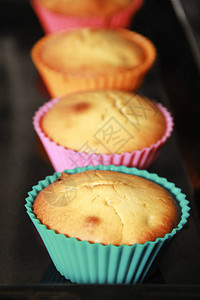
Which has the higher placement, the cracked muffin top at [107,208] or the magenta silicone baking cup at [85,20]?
the magenta silicone baking cup at [85,20]

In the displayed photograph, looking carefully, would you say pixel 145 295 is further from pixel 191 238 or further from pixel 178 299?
pixel 191 238

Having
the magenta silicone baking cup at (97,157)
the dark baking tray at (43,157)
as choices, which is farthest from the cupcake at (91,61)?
the magenta silicone baking cup at (97,157)

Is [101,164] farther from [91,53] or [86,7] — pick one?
[86,7]

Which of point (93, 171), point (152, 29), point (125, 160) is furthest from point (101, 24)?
point (93, 171)

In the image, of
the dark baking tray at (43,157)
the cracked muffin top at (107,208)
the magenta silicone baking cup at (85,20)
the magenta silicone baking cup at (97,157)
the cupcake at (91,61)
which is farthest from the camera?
the magenta silicone baking cup at (85,20)

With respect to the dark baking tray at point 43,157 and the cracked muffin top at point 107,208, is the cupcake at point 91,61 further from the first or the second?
the cracked muffin top at point 107,208

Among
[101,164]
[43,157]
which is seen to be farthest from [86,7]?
[101,164]

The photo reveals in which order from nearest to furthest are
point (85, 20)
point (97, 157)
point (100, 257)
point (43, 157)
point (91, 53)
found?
1. point (100, 257)
2. point (97, 157)
3. point (43, 157)
4. point (91, 53)
5. point (85, 20)
